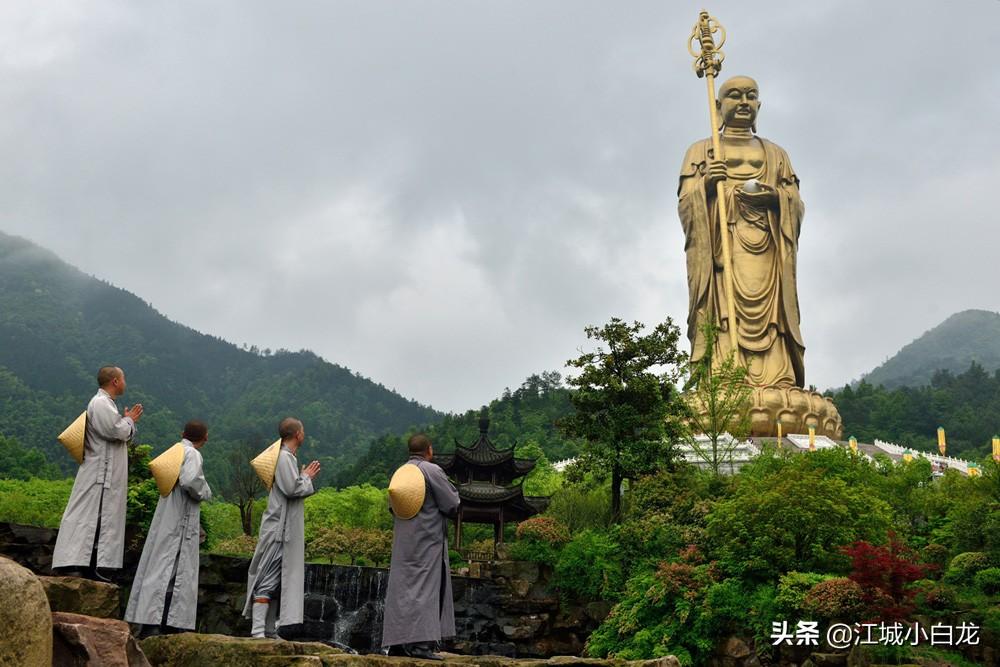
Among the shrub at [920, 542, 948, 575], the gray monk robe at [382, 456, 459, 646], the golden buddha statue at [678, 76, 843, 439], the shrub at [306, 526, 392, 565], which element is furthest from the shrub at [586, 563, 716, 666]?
the golden buddha statue at [678, 76, 843, 439]

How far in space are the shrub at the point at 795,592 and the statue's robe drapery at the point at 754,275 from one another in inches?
470

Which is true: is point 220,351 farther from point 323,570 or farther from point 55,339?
point 323,570

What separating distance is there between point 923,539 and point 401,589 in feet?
32.7

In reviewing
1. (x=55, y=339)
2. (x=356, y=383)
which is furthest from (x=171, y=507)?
(x=356, y=383)

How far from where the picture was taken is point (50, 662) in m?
3.65

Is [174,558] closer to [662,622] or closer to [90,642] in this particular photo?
[90,642]

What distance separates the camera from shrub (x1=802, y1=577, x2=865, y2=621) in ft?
32.0

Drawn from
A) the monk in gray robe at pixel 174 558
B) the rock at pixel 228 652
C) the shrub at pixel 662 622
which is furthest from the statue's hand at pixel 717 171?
the rock at pixel 228 652

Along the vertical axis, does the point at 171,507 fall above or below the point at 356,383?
below

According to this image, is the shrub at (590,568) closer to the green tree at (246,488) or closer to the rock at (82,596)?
the green tree at (246,488)

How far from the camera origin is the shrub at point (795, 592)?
1043 centimetres

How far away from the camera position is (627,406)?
15406 millimetres

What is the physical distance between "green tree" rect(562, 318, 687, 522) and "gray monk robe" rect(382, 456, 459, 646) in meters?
9.67

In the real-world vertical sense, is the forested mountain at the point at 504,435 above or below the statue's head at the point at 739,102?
below
